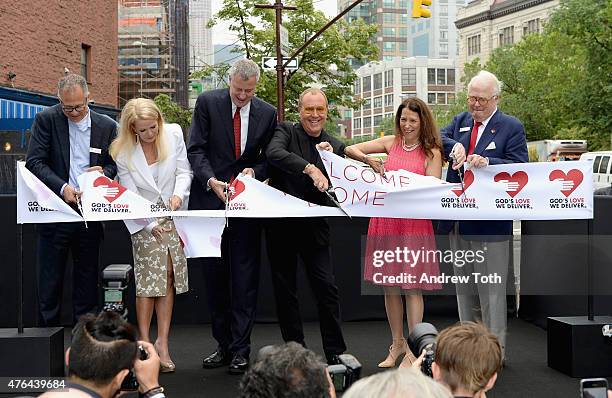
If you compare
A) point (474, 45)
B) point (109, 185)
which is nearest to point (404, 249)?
point (109, 185)

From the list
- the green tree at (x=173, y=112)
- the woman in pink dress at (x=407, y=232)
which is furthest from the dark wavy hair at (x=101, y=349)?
the green tree at (x=173, y=112)

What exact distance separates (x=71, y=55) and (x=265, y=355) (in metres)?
25.1

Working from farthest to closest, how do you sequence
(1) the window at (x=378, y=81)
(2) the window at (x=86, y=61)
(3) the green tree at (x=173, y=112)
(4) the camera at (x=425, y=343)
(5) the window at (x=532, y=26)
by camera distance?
(1) the window at (x=378, y=81), (5) the window at (x=532, y=26), (3) the green tree at (x=173, y=112), (2) the window at (x=86, y=61), (4) the camera at (x=425, y=343)

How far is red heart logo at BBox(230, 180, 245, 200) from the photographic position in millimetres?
5449

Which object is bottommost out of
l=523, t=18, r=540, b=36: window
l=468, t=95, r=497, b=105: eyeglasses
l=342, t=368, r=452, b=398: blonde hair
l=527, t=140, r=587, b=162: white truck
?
l=342, t=368, r=452, b=398: blonde hair

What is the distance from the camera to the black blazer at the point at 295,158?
5.38 m

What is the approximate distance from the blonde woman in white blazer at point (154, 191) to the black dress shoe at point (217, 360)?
0.82 ft

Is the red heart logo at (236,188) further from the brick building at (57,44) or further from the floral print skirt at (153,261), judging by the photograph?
the brick building at (57,44)

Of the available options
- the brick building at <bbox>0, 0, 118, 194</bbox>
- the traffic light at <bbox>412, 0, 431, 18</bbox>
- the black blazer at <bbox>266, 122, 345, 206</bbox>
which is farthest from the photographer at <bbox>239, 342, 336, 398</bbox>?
the traffic light at <bbox>412, 0, 431, 18</bbox>

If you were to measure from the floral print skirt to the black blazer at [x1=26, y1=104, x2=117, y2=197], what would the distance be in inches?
19.5

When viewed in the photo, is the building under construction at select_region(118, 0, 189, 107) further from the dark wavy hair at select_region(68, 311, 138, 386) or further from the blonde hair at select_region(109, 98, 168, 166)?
the dark wavy hair at select_region(68, 311, 138, 386)

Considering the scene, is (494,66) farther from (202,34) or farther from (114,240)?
(202,34)

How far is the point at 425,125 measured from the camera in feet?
18.0

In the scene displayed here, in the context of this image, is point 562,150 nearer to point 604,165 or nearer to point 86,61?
point 604,165
